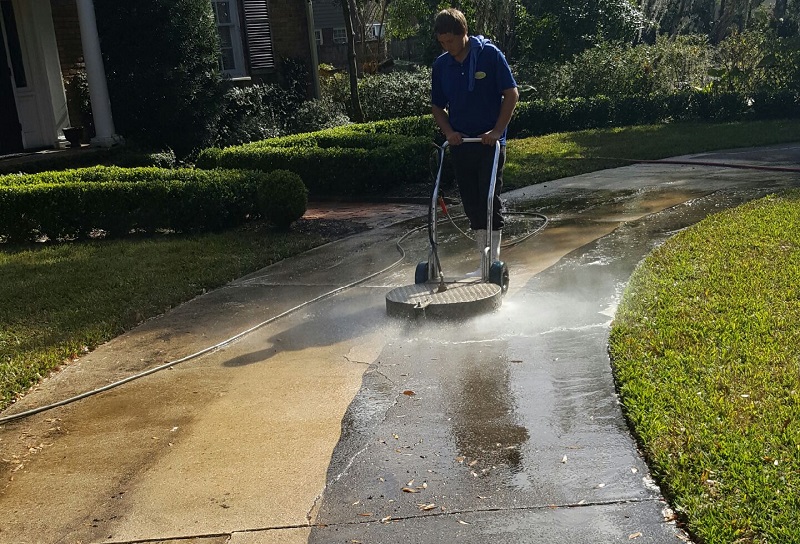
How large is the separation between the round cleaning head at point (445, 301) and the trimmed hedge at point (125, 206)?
392 cm

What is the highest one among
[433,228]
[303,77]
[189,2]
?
[189,2]

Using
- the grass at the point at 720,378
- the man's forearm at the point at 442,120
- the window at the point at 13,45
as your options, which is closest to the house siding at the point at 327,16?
the window at the point at 13,45

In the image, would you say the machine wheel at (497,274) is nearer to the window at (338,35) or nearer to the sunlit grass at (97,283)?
the sunlit grass at (97,283)

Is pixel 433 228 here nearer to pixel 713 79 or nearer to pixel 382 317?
pixel 382 317

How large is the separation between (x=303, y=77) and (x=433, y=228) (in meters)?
13.5

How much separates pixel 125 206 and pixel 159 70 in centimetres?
562

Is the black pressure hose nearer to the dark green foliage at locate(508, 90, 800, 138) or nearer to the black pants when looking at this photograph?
the black pants

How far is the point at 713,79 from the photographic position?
21609 millimetres

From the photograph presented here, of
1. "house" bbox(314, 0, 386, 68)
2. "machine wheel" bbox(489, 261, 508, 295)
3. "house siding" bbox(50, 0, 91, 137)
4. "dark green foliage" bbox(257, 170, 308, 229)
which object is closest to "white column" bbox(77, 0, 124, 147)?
"house siding" bbox(50, 0, 91, 137)

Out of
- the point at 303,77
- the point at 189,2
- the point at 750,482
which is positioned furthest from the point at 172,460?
the point at 303,77

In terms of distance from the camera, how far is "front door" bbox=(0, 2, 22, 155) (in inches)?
580

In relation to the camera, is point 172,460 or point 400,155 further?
point 400,155

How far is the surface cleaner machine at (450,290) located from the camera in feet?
19.1

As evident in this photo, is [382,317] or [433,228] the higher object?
[433,228]
